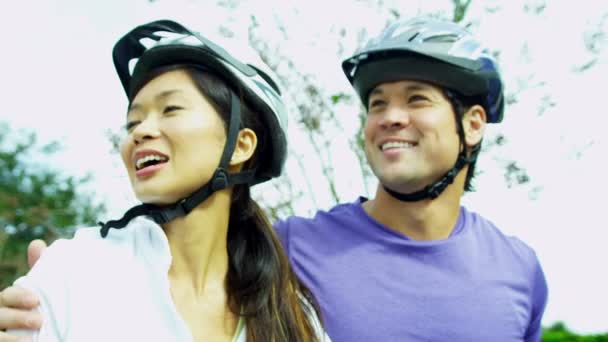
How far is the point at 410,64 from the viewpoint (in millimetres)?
4000

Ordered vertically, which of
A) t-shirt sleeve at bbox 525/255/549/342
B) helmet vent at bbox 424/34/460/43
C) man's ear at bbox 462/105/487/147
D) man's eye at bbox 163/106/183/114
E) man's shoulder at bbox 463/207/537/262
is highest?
helmet vent at bbox 424/34/460/43

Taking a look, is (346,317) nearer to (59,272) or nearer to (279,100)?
(279,100)

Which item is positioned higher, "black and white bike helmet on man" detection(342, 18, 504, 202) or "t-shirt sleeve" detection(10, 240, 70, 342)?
"black and white bike helmet on man" detection(342, 18, 504, 202)

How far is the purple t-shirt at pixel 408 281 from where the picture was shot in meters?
3.60

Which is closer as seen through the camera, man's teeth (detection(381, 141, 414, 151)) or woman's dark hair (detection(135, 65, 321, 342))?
woman's dark hair (detection(135, 65, 321, 342))

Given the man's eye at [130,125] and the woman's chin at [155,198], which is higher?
the man's eye at [130,125]

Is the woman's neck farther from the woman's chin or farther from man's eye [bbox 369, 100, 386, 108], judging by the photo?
man's eye [bbox 369, 100, 386, 108]

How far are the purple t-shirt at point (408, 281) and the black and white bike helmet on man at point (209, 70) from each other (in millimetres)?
625

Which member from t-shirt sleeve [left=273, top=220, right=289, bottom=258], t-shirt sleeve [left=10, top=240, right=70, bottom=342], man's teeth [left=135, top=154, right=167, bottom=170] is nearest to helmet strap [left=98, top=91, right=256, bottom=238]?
man's teeth [left=135, top=154, right=167, bottom=170]

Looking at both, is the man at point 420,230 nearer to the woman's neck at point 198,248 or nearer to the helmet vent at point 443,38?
the helmet vent at point 443,38

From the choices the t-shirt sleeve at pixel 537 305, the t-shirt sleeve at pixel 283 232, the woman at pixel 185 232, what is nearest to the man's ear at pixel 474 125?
the t-shirt sleeve at pixel 537 305

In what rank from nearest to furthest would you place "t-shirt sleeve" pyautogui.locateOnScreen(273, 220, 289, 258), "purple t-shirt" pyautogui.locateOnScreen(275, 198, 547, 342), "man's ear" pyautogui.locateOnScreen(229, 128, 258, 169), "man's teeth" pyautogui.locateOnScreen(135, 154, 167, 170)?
"man's teeth" pyautogui.locateOnScreen(135, 154, 167, 170) < "man's ear" pyautogui.locateOnScreen(229, 128, 258, 169) < "purple t-shirt" pyautogui.locateOnScreen(275, 198, 547, 342) < "t-shirt sleeve" pyautogui.locateOnScreen(273, 220, 289, 258)

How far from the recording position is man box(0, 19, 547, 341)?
12.0ft

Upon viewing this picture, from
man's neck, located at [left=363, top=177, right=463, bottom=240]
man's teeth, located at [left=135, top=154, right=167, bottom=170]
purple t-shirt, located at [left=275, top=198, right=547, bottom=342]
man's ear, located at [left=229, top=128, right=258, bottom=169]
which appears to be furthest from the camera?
man's neck, located at [left=363, top=177, right=463, bottom=240]
